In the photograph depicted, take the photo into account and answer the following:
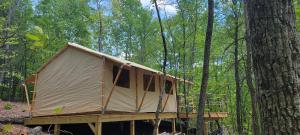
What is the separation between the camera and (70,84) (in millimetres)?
10922

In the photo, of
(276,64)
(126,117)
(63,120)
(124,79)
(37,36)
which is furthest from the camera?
(124,79)

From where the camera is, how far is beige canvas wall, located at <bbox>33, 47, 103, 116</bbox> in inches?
404

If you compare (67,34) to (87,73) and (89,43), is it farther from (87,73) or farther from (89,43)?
(87,73)

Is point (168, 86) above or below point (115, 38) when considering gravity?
below

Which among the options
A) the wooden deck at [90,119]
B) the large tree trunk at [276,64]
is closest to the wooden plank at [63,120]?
the wooden deck at [90,119]

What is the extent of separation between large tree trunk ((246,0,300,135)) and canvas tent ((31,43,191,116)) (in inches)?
304

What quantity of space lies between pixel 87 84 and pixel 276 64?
9166 millimetres

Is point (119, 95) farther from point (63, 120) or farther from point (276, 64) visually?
point (276, 64)

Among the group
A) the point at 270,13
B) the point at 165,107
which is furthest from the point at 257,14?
the point at 165,107

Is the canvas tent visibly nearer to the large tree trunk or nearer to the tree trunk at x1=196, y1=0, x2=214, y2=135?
the tree trunk at x1=196, y1=0, x2=214, y2=135

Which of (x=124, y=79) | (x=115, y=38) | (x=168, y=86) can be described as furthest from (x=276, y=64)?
(x=115, y=38)

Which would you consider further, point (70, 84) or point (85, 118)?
point (70, 84)

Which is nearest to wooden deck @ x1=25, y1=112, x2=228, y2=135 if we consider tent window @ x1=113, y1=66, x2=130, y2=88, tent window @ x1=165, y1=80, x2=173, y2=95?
tent window @ x1=113, y1=66, x2=130, y2=88

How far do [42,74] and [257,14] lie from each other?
1135 centimetres
